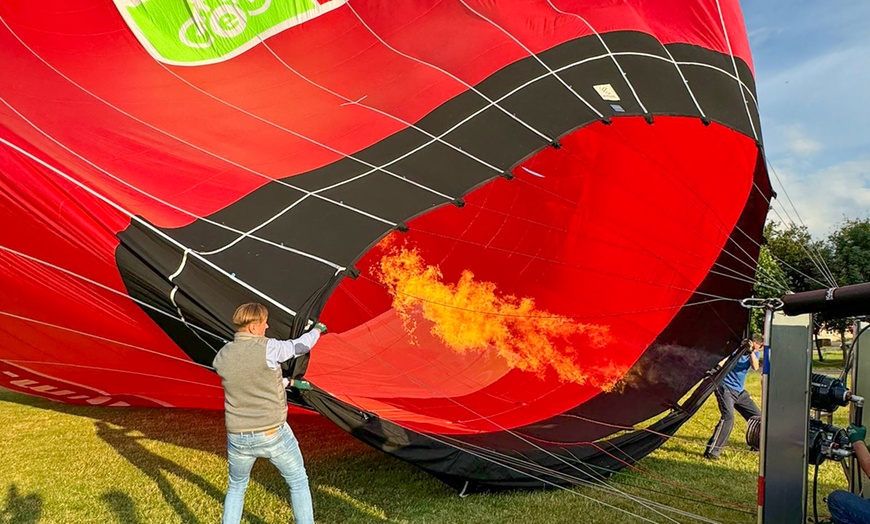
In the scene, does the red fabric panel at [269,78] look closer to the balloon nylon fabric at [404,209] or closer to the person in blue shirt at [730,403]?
the balloon nylon fabric at [404,209]

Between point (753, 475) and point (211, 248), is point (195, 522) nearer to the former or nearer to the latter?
point (211, 248)

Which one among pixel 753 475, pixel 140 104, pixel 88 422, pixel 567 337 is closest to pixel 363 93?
pixel 140 104

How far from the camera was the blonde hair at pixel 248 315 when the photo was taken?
2330 millimetres

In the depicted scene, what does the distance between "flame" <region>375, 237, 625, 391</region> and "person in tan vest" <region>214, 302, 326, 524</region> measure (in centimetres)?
242

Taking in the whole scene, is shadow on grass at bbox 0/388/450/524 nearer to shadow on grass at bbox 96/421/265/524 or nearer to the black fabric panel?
shadow on grass at bbox 96/421/265/524

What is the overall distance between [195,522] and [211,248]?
1402 mm

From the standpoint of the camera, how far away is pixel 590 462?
12.1 ft

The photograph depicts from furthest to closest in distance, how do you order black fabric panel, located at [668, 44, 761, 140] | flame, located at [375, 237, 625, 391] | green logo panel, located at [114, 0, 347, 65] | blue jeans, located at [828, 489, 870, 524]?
flame, located at [375, 237, 625, 391]
green logo panel, located at [114, 0, 347, 65]
black fabric panel, located at [668, 44, 761, 140]
blue jeans, located at [828, 489, 870, 524]

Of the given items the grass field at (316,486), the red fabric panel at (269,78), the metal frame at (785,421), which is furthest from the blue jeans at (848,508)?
the red fabric panel at (269,78)

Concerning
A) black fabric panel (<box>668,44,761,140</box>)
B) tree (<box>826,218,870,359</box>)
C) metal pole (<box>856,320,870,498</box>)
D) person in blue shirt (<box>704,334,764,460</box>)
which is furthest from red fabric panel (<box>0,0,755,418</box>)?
tree (<box>826,218,870,359</box>)

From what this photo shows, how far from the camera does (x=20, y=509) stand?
131 inches

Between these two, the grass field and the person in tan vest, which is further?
the grass field

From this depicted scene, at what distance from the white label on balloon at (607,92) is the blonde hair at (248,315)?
189 centimetres

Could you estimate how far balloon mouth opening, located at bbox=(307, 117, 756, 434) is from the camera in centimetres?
434
